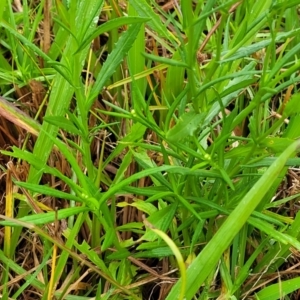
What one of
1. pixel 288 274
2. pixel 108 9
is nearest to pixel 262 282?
pixel 288 274

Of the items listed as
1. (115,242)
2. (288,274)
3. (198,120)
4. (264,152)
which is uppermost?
(198,120)

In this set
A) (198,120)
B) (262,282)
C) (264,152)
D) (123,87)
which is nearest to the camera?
(198,120)

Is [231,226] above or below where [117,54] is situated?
below

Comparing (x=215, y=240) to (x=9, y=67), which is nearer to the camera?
(x=215, y=240)

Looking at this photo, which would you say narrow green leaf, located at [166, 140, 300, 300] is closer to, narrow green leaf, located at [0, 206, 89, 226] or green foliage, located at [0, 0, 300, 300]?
green foliage, located at [0, 0, 300, 300]

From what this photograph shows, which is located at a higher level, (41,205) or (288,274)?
(41,205)

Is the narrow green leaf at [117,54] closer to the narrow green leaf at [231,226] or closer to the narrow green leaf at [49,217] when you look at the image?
the narrow green leaf at [49,217]

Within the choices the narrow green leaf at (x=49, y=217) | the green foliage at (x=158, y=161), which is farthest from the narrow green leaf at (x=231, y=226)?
the narrow green leaf at (x=49, y=217)

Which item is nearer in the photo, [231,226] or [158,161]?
[231,226]

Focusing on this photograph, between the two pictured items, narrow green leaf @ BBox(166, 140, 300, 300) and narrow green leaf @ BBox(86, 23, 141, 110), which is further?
narrow green leaf @ BBox(86, 23, 141, 110)

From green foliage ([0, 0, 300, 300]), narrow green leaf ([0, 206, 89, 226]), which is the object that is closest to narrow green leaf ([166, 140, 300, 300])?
green foliage ([0, 0, 300, 300])

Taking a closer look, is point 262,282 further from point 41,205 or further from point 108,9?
point 108,9
